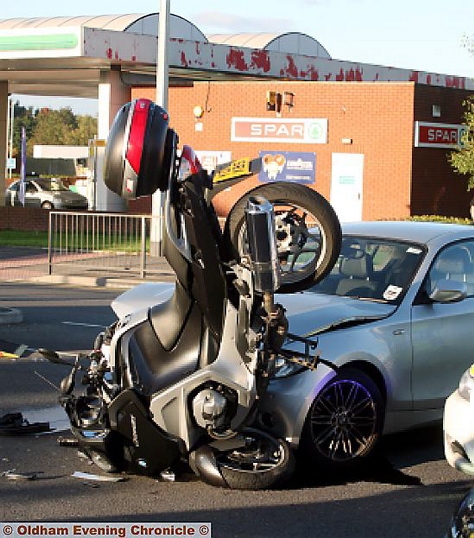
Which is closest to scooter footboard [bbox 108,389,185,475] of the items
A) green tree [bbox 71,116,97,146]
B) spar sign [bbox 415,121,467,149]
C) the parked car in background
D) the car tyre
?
the car tyre

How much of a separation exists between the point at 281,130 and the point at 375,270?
24.8 meters

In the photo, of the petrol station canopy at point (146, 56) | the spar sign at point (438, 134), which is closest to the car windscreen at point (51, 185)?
the petrol station canopy at point (146, 56)

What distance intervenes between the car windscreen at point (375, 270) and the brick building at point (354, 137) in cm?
2273

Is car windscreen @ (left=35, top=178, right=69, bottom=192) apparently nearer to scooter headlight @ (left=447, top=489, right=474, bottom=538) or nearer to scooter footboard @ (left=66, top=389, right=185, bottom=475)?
scooter footboard @ (left=66, top=389, right=185, bottom=475)

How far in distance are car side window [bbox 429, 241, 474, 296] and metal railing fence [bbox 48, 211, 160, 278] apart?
543 inches

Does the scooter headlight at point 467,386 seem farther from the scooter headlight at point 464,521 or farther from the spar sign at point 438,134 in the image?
the spar sign at point 438,134

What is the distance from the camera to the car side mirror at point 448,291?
7.96 meters

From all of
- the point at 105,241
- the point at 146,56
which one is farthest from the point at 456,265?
the point at 146,56

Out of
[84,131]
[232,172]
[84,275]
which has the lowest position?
[84,275]

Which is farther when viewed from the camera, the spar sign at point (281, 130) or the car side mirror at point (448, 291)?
the spar sign at point (281, 130)

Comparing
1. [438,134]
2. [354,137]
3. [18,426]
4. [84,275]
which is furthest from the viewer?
[438,134]

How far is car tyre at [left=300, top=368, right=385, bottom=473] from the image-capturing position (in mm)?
7309

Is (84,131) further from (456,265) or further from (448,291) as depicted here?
(448,291)

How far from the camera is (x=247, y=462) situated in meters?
7.05
